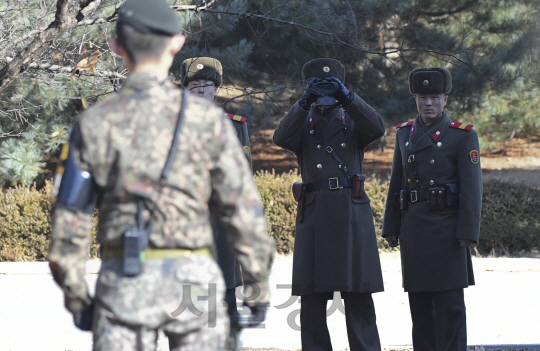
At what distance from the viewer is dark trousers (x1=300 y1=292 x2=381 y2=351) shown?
4531 millimetres

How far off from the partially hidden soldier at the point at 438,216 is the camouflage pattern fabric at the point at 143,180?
2655 mm

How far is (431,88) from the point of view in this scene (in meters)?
4.95

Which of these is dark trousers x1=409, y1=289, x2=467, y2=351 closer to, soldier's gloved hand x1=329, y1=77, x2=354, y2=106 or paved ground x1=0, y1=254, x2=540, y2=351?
paved ground x1=0, y1=254, x2=540, y2=351

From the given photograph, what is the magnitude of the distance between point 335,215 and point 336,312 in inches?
109

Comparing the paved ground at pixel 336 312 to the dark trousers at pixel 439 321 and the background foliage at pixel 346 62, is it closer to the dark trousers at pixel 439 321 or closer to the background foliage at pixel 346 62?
the dark trousers at pixel 439 321

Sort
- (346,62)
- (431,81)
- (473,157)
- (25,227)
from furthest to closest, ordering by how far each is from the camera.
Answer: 1. (346,62)
2. (25,227)
3. (431,81)
4. (473,157)

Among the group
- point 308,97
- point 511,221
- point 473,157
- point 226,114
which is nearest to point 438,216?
point 473,157

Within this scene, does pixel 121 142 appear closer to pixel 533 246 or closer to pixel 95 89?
pixel 95 89

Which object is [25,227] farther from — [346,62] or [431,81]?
[431,81]

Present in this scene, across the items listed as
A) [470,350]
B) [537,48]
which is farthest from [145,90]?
[537,48]

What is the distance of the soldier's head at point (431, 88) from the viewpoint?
16.2 feet

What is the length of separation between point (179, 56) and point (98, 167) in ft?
24.5

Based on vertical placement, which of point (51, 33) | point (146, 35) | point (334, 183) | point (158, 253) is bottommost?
point (158, 253)

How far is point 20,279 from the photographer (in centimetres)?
904
